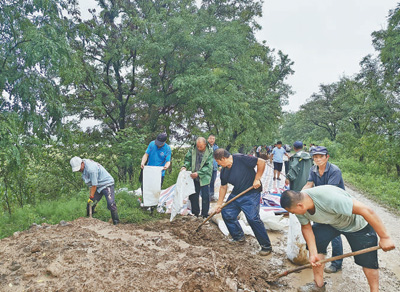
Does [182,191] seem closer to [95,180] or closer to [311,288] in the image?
[95,180]

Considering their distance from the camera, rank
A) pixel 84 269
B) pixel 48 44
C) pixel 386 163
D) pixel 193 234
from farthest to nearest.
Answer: pixel 386 163
pixel 48 44
pixel 193 234
pixel 84 269

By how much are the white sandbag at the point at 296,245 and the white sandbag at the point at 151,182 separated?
2.62 m

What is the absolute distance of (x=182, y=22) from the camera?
27.5 feet

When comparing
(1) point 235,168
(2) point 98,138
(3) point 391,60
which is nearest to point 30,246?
(1) point 235,168

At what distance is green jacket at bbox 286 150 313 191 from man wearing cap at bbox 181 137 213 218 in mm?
1494

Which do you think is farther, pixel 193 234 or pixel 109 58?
pixel 109 58

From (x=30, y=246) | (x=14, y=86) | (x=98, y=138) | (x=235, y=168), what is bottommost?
(x=30, y=246)

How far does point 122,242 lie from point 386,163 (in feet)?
38.2

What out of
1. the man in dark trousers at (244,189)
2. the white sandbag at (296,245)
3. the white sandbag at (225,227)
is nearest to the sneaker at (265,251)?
the man in dark trousers at (244,189)

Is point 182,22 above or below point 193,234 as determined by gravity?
above

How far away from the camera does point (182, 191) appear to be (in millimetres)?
4824

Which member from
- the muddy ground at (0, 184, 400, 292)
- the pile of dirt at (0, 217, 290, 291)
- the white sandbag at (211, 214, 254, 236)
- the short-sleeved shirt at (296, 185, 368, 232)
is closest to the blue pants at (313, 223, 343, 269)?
the muddy ground at (0, 184, 400, 292)

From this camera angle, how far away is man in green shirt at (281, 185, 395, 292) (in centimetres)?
216

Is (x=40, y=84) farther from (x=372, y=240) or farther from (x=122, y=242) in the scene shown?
(x=372, y=240)
